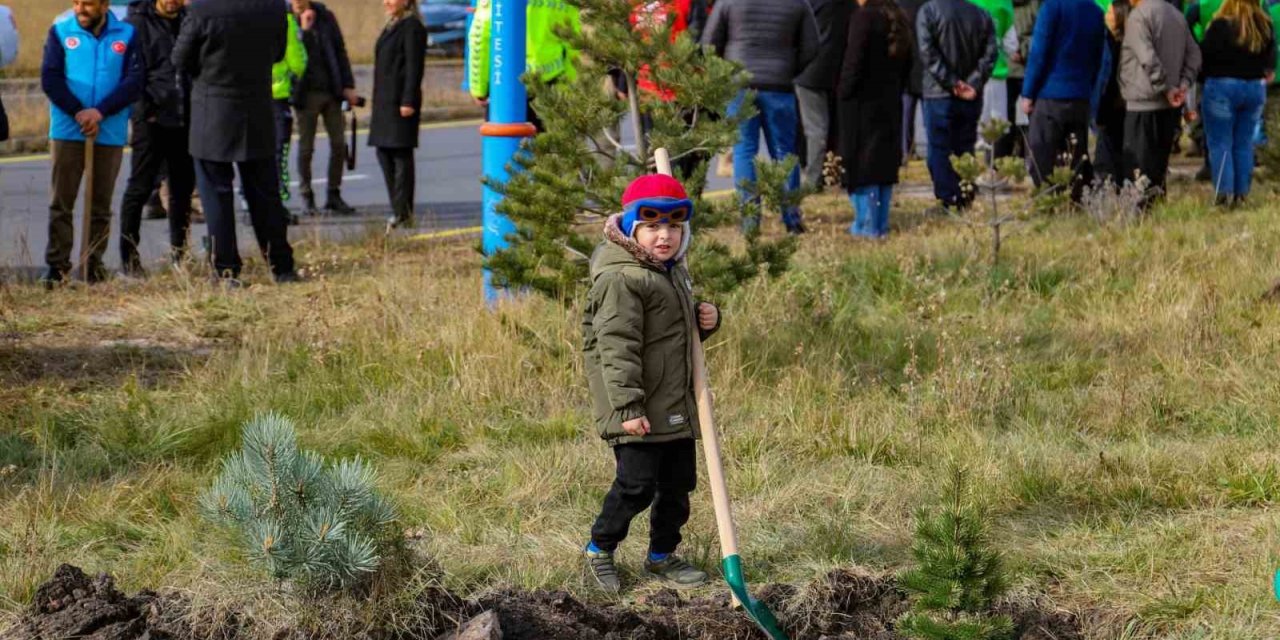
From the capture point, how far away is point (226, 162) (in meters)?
9.09

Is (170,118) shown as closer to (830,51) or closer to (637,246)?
(830,51)

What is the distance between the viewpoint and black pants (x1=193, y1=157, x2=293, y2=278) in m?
9.09

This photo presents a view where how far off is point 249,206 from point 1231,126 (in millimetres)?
6792

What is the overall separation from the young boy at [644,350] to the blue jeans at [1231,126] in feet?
26.0

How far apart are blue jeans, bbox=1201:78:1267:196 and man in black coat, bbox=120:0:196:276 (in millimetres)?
6923

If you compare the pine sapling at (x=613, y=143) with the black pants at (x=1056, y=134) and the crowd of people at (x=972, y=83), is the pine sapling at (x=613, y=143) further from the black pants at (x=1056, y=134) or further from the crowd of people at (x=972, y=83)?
the black pants at (x=1056, y=134)

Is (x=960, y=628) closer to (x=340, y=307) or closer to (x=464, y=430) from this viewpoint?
(x=464, y=430)

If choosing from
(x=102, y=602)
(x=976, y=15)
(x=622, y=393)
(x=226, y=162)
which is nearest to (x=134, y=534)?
(x=102, y=602)

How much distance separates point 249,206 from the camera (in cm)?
937

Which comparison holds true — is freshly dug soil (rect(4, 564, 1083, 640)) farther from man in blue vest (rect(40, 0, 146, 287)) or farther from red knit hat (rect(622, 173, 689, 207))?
man in blue vest (rect(40, 0, 146, 287))

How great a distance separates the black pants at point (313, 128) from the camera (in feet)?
40.3

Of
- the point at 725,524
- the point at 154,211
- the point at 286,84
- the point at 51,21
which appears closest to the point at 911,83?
the point at 286,84

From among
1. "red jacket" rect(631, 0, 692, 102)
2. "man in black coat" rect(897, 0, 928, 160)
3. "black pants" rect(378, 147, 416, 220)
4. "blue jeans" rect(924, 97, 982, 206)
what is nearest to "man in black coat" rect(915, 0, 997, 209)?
"blue jeans" rect(924, 97, 982, 206)

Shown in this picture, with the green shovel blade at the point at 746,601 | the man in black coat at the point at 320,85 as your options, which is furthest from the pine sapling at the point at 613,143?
the man in black coat at the point at 320,85
